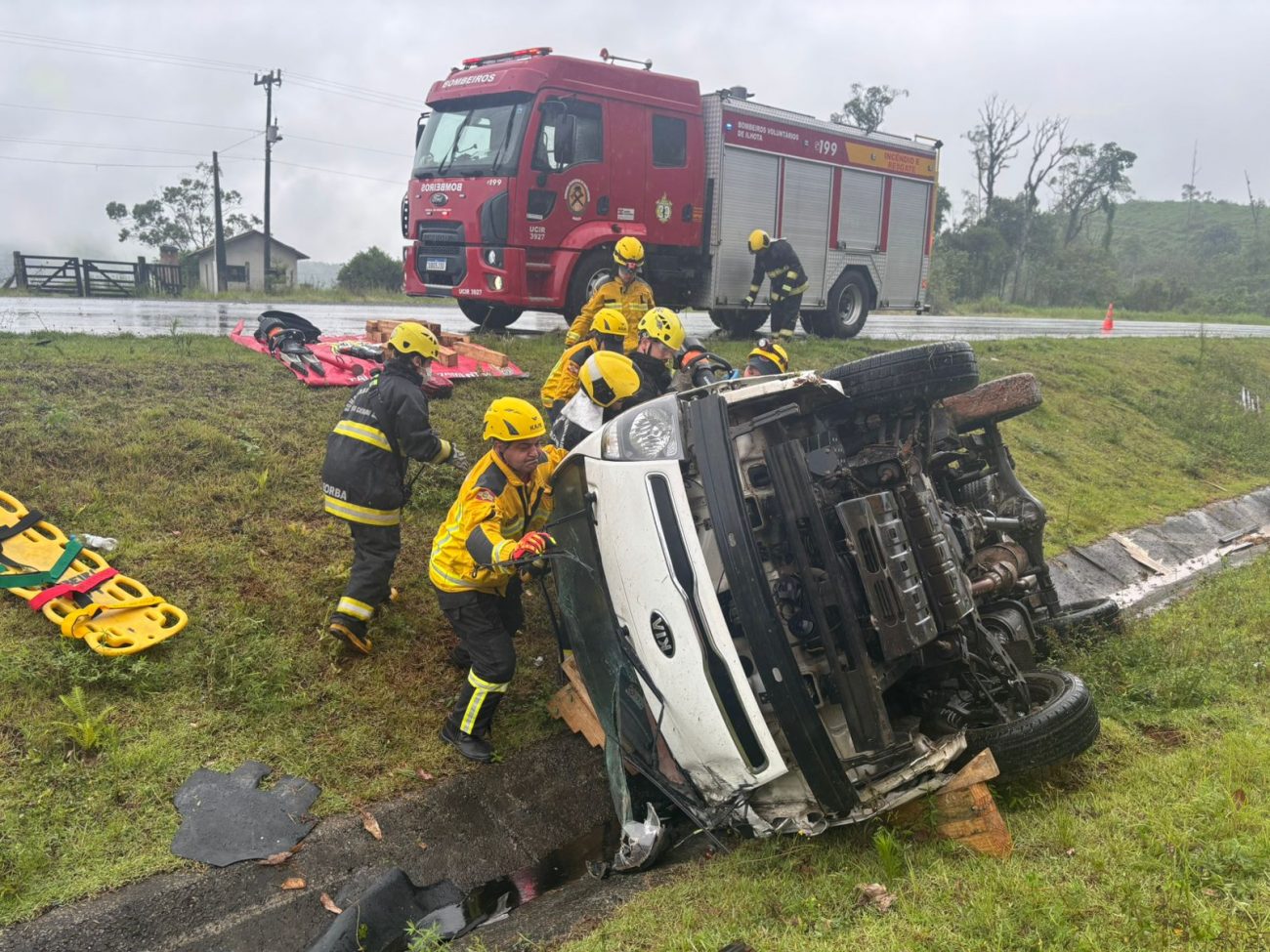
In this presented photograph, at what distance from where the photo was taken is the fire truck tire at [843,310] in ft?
44.2

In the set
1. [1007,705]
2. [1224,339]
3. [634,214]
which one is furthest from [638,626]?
[1224,339]

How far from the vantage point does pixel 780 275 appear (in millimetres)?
10828

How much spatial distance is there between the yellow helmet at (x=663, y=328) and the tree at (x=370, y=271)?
2424 centimetres

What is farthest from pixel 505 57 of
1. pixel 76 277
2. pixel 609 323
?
pixel 76 277

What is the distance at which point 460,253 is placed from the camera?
31.5ft

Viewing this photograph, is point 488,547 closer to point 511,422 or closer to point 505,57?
point 511,422

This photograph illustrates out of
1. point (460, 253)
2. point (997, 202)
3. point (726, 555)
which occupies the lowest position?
point (726, 555)

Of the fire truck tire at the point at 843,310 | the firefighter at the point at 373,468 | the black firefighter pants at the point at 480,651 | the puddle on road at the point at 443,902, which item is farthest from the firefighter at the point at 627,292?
the fire truck tire at the point at 843,310

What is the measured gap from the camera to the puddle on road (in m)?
3.19

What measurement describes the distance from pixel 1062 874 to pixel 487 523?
2456 mm

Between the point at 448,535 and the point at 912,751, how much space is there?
213 cm

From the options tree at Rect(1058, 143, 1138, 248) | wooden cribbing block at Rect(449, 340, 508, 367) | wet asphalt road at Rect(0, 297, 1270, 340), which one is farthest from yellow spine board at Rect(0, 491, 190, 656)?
tree at Rect(1058, 143, 1138, 248)

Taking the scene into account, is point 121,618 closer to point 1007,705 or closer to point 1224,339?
point 1007,705

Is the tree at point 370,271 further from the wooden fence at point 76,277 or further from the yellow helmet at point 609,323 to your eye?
the yellow helmet at point 609,323
